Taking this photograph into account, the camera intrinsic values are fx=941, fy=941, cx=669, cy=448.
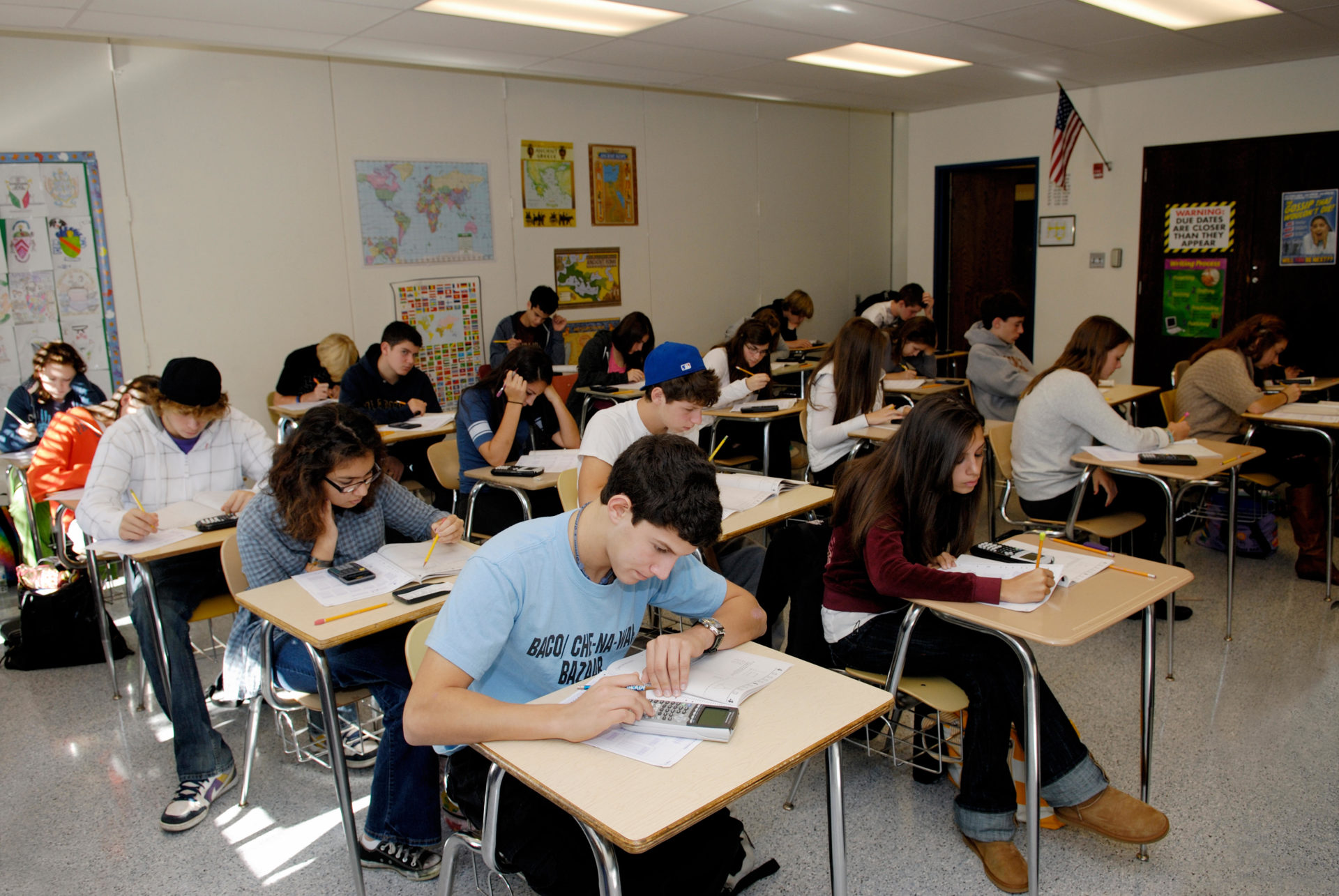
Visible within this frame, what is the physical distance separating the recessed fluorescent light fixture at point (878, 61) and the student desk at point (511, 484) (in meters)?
3.71

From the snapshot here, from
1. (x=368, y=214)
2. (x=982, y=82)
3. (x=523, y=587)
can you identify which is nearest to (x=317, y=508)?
(x=523, y=587)

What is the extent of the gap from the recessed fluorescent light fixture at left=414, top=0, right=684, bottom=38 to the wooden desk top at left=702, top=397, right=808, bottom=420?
6.72ft

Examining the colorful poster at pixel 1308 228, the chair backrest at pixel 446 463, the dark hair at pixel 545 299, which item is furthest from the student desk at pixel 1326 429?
the dark hair at pixel 545 299

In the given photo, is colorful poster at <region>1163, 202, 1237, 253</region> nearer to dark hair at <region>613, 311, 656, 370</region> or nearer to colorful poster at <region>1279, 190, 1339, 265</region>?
colorful poster at <region>1279, 190, 1339, 265</region>

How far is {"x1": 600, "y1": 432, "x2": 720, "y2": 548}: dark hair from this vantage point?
5.11 feet

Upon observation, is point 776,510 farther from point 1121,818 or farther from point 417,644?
point 417,644

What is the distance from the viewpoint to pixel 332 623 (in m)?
2.15

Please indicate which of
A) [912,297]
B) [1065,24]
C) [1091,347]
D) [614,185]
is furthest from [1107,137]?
[1091,347]

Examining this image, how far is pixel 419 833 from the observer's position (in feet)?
7.73

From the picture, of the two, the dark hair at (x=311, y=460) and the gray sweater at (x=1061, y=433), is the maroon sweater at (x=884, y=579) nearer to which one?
the dark hair at (x=311, y=460)

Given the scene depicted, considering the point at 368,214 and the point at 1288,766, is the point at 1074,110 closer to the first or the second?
the point at 368,214

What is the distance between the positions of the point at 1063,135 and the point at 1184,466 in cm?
501

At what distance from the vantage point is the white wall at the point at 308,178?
199 inches

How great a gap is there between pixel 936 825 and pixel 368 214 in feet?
16.3
